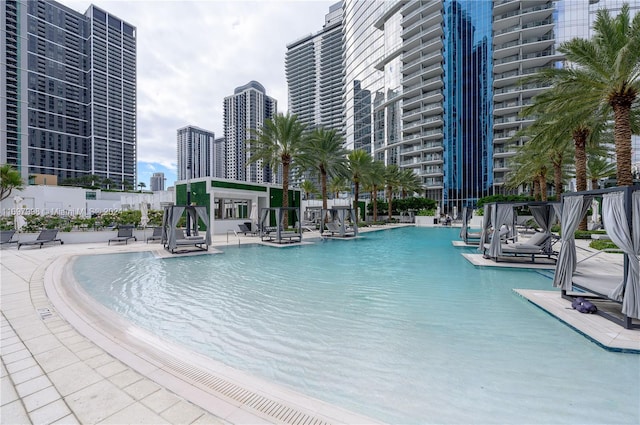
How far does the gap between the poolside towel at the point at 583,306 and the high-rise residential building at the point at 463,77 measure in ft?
152

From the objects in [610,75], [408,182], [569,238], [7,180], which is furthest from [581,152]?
[7,180]

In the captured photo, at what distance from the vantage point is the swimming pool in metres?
2.76

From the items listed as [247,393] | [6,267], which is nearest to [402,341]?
[247,393]

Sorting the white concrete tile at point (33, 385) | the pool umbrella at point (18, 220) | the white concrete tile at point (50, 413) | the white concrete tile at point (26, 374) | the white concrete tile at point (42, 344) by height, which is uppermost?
the pool umbrella at point (18, 220)

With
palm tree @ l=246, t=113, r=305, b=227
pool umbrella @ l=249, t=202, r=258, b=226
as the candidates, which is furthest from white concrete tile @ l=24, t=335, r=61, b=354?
pool umbrella @ l=249, t=202, r=258, b=226

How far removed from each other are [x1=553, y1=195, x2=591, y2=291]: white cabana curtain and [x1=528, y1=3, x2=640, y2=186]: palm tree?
977 centimetres

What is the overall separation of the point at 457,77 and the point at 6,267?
59556 mm

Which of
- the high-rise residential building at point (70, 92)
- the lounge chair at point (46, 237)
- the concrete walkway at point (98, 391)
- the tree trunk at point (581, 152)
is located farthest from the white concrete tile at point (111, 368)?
the high-rise residential building at point (70, 92)

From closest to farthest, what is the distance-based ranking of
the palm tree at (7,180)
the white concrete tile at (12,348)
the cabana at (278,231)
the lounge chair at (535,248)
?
the white concrete tile at (12,348) → the lounge chair at (535,248) → the cabana at (278,231) → the palm tree at (7,180)

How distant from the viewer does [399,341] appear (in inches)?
160

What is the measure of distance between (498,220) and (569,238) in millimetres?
5244

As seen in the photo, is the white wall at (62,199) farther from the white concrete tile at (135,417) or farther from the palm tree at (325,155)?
the white concrete tile at (135,417)

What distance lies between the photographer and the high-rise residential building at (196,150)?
31.0 m

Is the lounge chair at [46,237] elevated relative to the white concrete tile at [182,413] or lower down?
elevated
